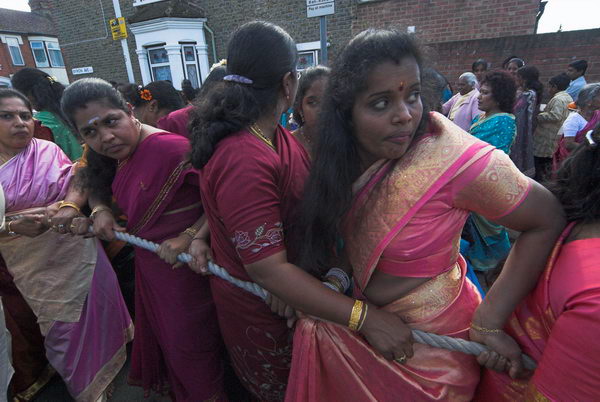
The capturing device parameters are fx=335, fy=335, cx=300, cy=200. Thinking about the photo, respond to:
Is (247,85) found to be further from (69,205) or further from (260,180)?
(69,205)

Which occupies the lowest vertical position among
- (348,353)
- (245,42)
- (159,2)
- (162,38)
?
(348,353)

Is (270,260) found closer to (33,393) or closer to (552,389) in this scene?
(552,389)

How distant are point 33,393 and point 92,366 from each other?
72cm

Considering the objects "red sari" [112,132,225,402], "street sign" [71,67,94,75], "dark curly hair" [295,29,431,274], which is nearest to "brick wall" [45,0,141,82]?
"street sign" [71,67,94,75]

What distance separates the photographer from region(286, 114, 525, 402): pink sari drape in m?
1.03

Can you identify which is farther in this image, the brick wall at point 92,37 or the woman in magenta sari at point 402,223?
the brick wall at point 92,37

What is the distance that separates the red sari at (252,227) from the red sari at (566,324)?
799 mm

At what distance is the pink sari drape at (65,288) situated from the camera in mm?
2178

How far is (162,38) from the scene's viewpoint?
12.0 meters

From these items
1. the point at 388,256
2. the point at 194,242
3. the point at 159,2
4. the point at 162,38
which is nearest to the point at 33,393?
the point at 194,242

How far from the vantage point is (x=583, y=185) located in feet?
3.10

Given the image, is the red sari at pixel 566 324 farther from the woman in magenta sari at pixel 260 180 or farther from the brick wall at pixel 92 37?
the brick wall at pixel 92 37

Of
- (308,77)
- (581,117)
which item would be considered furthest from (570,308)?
(581,117)

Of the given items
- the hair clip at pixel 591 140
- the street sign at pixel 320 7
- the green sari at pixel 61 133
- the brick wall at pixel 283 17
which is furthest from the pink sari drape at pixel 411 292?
the brick wall at pixel 283 17
